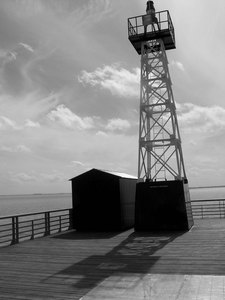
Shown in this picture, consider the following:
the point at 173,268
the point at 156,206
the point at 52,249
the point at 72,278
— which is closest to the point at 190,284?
the point at 173,268

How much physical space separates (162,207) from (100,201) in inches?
113

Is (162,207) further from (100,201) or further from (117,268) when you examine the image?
(117,268)

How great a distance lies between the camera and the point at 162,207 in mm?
15992

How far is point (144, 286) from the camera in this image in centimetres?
697

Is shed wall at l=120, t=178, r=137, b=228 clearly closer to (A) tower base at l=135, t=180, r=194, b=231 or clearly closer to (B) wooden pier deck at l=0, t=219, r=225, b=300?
(A) tower base at l=135, t=180, r=194, b=231

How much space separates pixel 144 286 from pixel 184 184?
31.9 ft

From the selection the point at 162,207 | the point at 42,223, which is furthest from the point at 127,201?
the point at 42,223

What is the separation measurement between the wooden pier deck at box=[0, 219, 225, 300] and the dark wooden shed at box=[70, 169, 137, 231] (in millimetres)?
2417

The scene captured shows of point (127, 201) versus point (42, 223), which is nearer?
point (42, 223)

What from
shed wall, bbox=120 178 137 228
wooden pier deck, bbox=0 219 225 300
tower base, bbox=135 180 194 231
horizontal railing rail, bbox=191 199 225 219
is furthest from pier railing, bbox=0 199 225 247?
tower base, bbox=135 180 194 231

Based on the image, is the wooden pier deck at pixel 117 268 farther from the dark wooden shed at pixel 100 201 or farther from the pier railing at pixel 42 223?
the dark wooden shed at pixel 100 201

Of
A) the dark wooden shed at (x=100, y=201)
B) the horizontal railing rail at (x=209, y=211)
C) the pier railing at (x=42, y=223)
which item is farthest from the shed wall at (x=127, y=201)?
the horizontal railing rail at (x=209, y=211)

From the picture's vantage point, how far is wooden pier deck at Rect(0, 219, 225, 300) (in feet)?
21.8

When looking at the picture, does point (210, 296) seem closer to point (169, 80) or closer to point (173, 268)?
point (173, 268)
